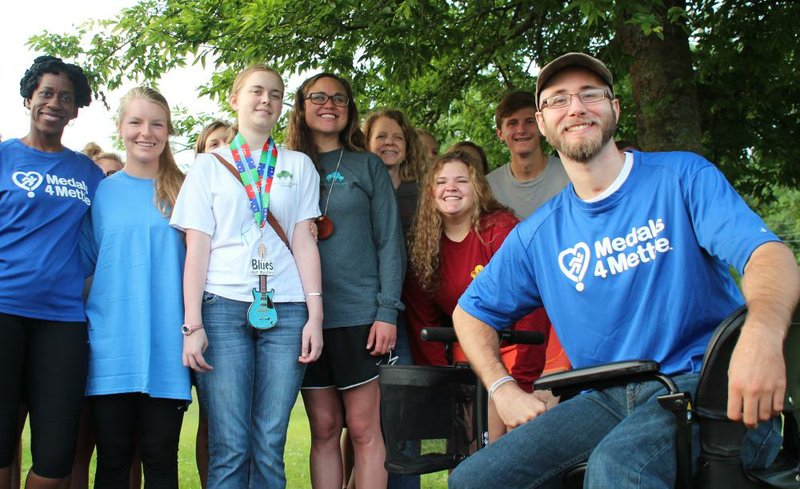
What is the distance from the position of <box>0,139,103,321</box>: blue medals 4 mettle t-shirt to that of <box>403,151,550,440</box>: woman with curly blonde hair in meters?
1.73

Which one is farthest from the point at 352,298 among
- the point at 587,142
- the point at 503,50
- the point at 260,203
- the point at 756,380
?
the point at 503,50

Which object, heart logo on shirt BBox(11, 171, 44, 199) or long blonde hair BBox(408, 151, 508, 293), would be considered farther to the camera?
long blonde hair BBox(408, 151, 508, 293)

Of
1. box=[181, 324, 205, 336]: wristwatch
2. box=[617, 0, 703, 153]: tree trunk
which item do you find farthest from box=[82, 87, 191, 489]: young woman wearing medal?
box=[617, 0, 703, 153]: tree trunk

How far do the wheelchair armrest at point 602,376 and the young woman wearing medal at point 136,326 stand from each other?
1928 mm

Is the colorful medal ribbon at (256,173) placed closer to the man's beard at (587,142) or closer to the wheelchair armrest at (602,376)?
the man's beard at (587,142)

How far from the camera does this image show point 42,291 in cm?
374

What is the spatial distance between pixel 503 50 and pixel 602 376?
589cm

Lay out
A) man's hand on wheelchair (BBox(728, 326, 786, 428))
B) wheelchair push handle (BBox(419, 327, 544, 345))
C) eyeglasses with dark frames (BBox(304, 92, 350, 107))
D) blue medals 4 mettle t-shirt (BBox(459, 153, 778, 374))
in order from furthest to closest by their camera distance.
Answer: eyeglasses with dark frames (BBox(304, 92, 350, 107)), wheelchair push handle (BBox(419, 327, 544, 345)), blue medals 4 mettle t-shirt (BBox(459, 153, 778, 374)), man's hand on wheelchair (BBox(728, 326, 786, 428))

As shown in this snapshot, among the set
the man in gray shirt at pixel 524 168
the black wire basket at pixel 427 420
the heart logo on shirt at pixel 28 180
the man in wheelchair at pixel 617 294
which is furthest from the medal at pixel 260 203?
the man in gray shirt at pixel 524 168

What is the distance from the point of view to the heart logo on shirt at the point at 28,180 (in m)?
3.81

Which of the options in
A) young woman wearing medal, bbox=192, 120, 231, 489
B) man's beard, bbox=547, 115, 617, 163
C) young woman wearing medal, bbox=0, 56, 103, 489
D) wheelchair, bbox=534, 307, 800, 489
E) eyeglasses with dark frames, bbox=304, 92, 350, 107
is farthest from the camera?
young woman wearing medal, bbox=192, 120, 231, 489

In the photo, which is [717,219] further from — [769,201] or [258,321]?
[769,201]

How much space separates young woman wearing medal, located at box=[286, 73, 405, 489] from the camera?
4273 mm

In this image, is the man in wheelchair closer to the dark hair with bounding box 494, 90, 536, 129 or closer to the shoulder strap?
the shoulder strap
